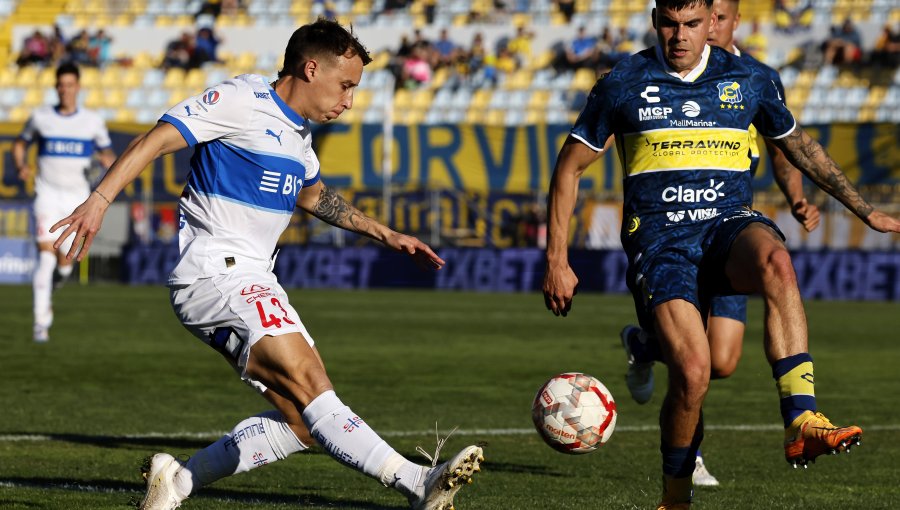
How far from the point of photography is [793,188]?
7.50 m

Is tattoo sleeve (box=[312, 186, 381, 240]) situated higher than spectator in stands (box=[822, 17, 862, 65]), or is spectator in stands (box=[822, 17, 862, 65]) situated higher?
spectator in stands (box=[822, 17, 862, 65])

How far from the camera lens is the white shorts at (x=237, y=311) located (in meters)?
5.56

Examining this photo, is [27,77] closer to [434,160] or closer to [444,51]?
[444,51]

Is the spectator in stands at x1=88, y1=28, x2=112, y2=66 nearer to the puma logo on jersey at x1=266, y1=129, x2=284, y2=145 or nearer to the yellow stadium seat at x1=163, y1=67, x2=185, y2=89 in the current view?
the yellow stadium seat at x1=163, y1=67, x2=185, y2=89

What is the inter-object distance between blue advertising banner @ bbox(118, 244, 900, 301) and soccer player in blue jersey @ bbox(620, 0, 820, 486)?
18.9 meters

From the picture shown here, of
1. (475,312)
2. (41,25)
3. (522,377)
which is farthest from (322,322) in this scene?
(41,25)

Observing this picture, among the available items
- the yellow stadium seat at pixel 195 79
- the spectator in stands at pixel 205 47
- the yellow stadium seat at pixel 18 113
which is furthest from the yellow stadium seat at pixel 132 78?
the yellow stadium seat at pixel 18 113

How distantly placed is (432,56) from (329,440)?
3000cm

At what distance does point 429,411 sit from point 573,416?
410cm

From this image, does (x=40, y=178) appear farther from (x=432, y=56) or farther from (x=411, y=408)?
(x=432, y=56)

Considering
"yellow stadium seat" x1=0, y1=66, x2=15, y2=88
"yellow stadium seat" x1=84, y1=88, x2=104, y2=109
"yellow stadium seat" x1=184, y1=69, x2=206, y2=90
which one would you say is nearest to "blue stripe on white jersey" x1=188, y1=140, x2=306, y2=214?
"yellow stadium seat" x1=184, y1=69, x2=206, y2=90

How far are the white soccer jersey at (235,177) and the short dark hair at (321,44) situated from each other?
18cm

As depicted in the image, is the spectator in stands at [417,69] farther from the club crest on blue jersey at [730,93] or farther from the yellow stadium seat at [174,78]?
the club crest on blue jersey at [730,93]

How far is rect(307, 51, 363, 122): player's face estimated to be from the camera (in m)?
5.82
